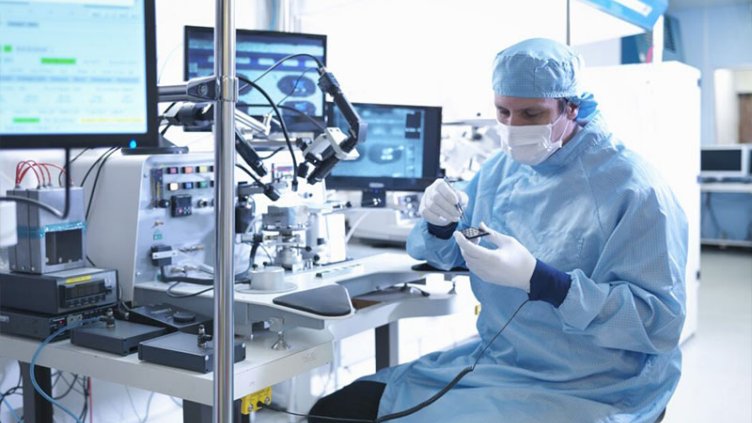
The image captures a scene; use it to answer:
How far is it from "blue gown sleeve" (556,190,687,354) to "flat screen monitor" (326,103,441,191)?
97 cm

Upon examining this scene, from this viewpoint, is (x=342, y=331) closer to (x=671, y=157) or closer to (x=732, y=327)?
(x=671, y=157)

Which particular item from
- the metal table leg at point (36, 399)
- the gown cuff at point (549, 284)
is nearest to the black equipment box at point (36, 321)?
the metal table leg at point (36, 399)

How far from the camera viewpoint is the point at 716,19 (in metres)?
7.82

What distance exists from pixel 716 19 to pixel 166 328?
25.7 ft

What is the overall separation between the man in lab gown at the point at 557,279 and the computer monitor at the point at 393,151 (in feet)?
1.79

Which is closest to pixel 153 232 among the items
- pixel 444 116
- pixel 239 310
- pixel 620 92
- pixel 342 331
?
pixel 239 310

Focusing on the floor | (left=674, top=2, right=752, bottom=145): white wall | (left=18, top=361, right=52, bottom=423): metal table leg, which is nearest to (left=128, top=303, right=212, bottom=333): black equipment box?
(left=18, top=361, right=52, bottom=423): metal table leg

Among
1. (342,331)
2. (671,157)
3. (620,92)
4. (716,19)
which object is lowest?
(342,331)

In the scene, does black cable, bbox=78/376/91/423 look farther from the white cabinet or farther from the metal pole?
the white cabinet

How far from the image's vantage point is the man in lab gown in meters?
1.48

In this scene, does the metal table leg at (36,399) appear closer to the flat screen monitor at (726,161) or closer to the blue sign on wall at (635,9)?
the blue sign on wall at (635,9)

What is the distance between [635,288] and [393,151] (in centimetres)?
111

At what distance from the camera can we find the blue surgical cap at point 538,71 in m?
1.66

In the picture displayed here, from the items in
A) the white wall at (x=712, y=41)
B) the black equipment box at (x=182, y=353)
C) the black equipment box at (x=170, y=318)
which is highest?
the white wall at (x=712, y=41)
